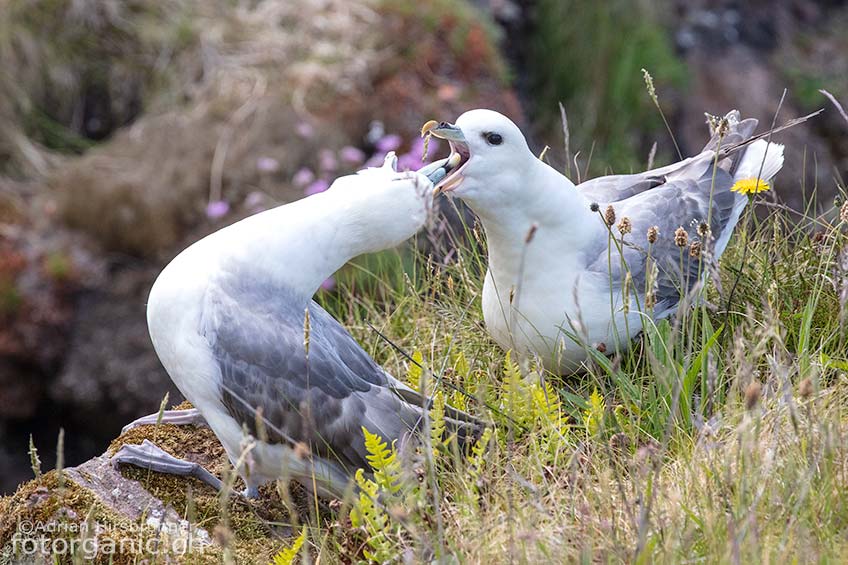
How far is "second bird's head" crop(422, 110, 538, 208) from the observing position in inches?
120

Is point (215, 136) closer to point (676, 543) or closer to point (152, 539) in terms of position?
point (152, 539)

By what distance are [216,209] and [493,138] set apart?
2767 millimetres

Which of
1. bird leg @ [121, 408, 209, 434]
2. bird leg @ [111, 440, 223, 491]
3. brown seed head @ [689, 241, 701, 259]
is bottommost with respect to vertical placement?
bird leg @ [121, 408, 209, 434]

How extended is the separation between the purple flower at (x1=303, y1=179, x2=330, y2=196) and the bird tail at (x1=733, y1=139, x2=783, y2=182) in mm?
2119

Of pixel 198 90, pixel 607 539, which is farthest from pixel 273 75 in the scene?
pixel 607 539

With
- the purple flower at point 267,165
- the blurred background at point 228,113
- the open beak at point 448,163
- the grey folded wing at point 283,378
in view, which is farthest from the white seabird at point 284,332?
the purple flower at point 267,165

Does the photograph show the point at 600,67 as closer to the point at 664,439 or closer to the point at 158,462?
the point at 158,462

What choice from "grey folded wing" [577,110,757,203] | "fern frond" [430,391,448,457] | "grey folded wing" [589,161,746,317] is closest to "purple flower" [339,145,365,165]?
"grey folded wing" [577,110,757,203]

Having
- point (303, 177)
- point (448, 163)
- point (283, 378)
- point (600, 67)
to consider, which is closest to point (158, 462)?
point (283, 378)

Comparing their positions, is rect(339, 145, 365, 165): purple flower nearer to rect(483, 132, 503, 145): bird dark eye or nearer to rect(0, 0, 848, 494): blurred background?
rect(0, 0, 848, 494): blurred background

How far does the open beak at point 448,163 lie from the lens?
9.94ft

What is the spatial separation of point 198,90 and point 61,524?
171 inches

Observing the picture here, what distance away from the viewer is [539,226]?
126 inches

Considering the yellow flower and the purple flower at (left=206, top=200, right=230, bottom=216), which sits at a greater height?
the yellow flower
